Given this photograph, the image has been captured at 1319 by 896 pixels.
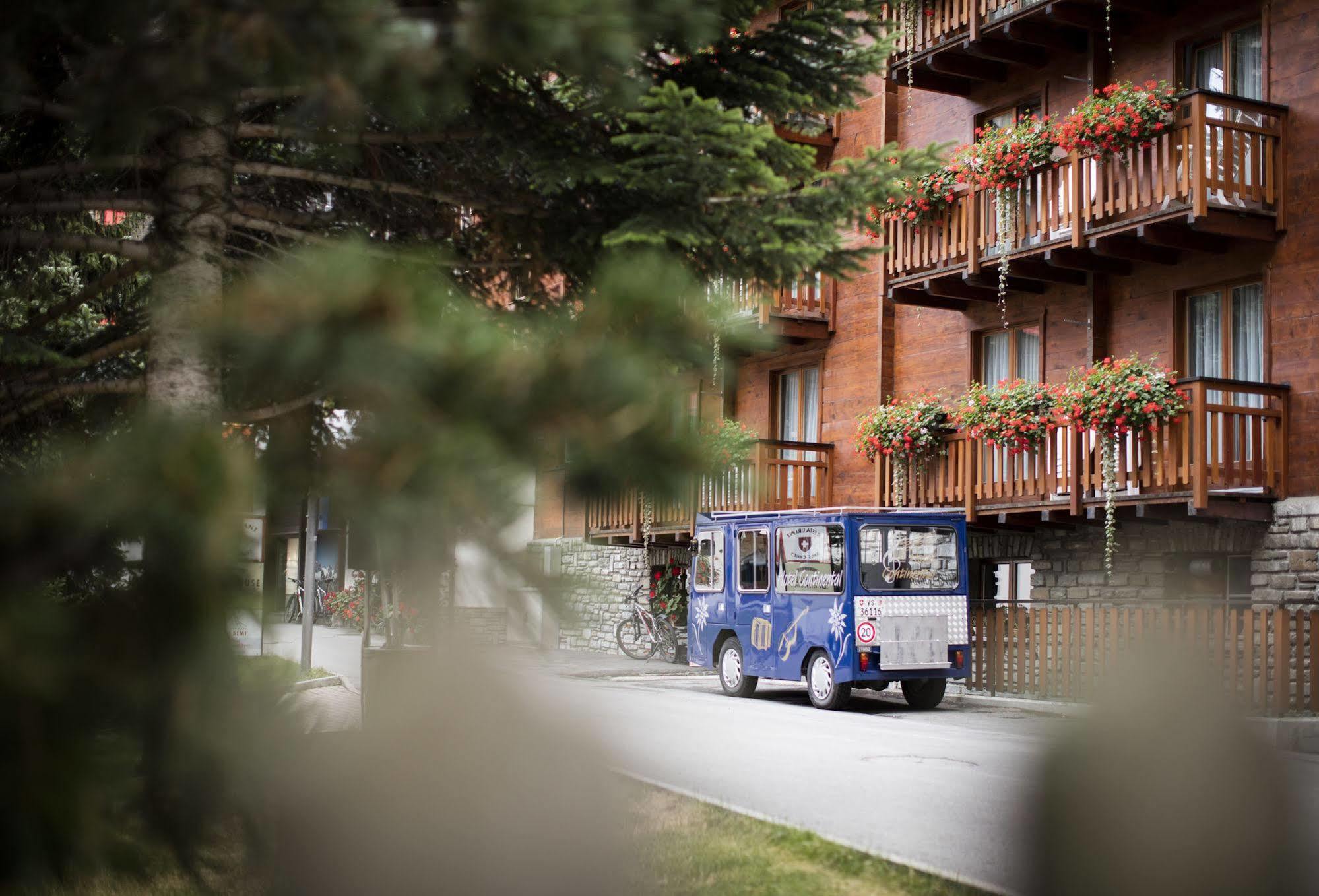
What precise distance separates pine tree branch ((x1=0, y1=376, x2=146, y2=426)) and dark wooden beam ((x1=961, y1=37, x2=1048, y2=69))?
52.3 ft

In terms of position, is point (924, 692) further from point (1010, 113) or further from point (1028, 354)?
point (1010, 113)

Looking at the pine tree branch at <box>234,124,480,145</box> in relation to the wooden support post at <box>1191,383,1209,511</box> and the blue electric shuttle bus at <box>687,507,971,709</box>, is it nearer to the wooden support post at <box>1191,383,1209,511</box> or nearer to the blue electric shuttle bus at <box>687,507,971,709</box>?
the blue electric shuttle bus at <box>687,507,971,709</box>

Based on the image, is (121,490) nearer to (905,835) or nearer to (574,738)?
(574,738)

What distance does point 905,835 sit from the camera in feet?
25.8

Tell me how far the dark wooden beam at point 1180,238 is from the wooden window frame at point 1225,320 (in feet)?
1.48

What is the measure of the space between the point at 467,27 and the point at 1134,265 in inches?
640

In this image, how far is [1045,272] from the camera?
1827 cm

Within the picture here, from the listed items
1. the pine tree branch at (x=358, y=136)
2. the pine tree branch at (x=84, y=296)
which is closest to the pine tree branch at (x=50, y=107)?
the pine tree branch at (x=358, y=136)

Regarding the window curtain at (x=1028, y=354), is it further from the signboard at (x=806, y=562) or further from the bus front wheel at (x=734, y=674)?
the bus front wheel at (x=734, y=674)

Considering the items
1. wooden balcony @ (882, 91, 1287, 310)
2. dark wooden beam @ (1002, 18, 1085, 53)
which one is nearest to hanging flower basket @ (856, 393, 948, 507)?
wooden balcony @ (882, 91, 1287, 310)

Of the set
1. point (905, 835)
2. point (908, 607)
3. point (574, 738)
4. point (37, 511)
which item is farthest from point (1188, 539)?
point (37, 511)

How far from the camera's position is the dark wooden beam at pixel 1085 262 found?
56.6 feet

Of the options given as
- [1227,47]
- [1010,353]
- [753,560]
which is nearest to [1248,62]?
[1227,47]

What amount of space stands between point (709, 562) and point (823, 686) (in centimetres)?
280
